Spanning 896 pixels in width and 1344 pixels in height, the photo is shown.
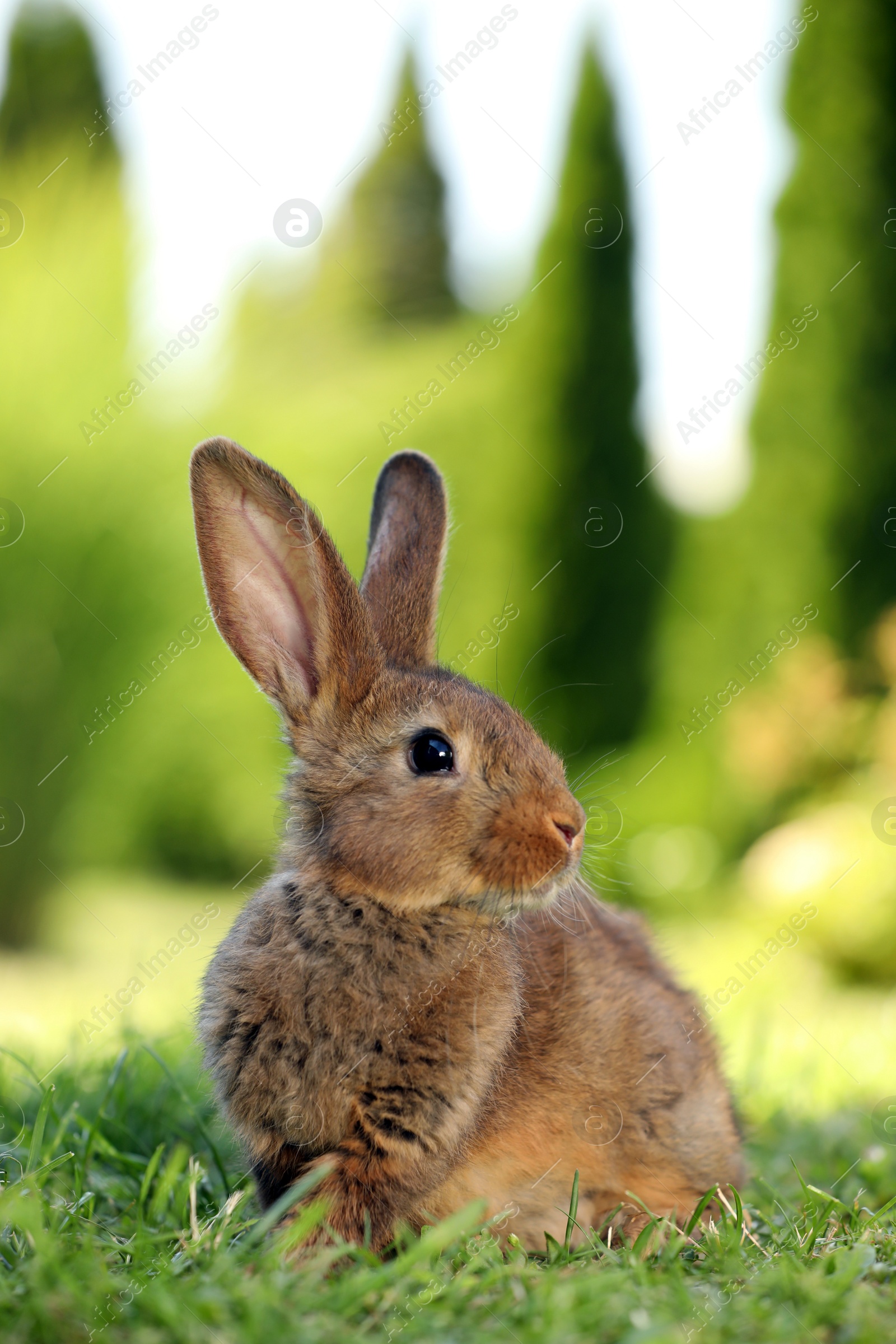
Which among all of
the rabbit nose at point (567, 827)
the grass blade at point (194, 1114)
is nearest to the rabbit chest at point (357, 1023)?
the rabbit nose at point (567, 827)

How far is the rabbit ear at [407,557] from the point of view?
3662 millimetres

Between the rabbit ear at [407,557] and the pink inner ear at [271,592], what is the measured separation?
0.30 metres

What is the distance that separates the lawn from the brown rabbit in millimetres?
207

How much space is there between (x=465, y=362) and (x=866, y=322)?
15.2ft

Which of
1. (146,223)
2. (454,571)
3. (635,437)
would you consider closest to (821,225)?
(635,437)

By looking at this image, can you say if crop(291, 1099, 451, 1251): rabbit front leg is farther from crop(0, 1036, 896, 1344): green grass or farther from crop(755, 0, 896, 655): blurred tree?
crop(755, 0, 896, 655): blurred tree

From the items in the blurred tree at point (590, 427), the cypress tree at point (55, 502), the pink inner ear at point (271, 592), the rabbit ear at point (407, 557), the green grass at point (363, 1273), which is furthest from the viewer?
the blurred tree at point (590, 427)

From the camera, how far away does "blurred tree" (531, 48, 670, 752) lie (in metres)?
13.0

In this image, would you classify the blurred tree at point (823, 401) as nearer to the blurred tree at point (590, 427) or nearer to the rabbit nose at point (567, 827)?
the blurred tree at point (590, 427)

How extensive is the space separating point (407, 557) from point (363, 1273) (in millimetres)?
2222

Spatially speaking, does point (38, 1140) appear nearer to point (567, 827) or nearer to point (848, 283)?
point (567, 827)

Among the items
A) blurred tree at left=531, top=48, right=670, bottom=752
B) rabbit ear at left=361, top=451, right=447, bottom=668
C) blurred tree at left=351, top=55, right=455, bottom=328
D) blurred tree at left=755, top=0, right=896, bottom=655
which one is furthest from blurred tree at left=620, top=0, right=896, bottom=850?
rabbit ear at left=361, top=451, right=447, bottom=668

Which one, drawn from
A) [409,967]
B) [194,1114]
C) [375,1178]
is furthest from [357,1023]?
[194,1114]

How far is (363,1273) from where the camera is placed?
2350 mm
